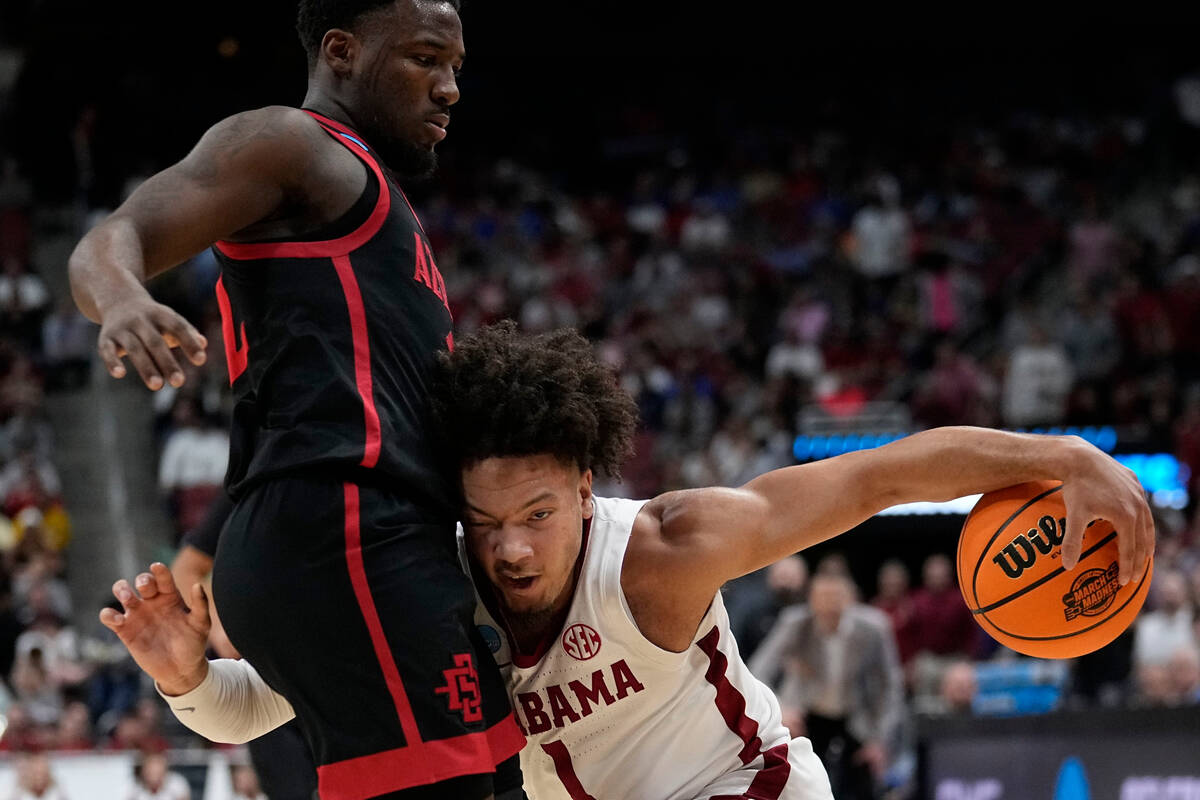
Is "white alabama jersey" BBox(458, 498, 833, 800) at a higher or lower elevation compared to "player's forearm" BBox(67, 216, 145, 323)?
lower

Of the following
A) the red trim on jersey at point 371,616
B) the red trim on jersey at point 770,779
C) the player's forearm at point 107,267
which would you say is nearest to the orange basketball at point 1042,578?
the red trim on jersey at point 770,779

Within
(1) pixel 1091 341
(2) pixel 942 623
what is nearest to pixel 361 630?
(2) pixel 942 623

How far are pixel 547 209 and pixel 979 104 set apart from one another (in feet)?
16.8

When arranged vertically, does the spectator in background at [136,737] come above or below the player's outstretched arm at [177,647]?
below

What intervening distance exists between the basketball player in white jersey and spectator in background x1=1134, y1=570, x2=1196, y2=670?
579cm

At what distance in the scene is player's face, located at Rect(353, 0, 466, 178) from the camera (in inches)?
115

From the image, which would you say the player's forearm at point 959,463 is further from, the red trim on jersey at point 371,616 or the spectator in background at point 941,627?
the spectator in background at point 941,627

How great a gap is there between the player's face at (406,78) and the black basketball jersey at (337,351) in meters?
0.12

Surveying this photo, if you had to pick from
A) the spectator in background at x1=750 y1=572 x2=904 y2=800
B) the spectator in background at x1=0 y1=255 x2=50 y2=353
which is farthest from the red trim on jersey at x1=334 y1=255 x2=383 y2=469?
the spectator in background at x1=0 y1=255 x2=50 y2=353

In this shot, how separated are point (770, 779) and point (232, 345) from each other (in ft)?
4.67

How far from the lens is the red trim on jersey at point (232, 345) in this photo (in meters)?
2.79

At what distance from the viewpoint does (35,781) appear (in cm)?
784

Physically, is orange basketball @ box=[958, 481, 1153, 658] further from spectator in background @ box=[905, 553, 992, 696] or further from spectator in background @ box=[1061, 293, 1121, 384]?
spectator in background @ box=[1061, 293, 1121, 384]

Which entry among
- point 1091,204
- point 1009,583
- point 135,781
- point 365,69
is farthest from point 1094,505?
point 1091,204
